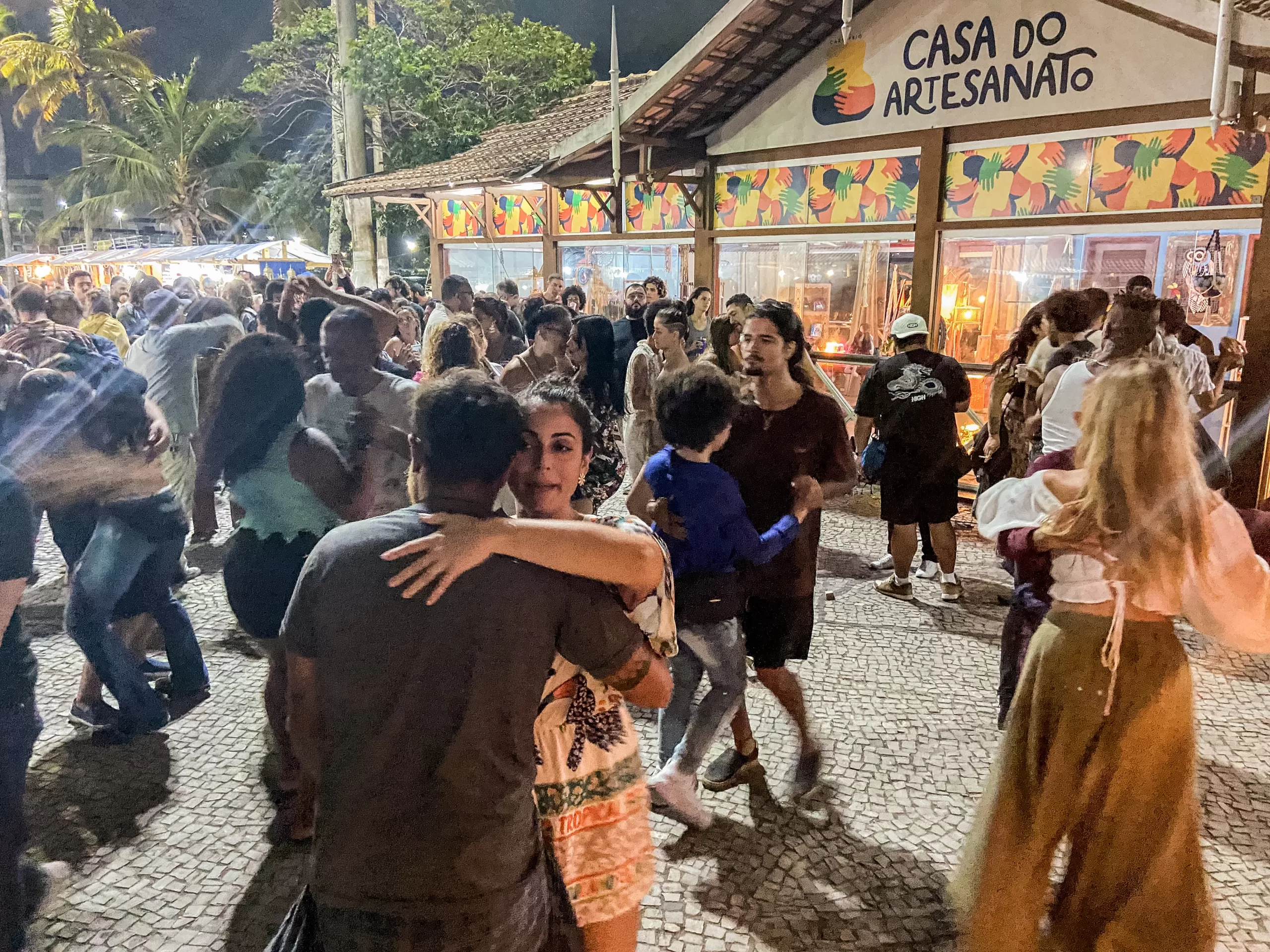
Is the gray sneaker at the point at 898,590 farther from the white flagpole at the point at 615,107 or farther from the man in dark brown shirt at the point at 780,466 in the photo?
the white flagpole at the point at 615,107

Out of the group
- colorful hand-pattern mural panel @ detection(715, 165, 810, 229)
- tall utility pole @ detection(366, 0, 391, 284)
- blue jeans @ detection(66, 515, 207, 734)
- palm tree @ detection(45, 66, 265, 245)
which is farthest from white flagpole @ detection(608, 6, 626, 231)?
palm tree @ detection(45, 66, 265, 245)

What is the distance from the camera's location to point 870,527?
315 inches

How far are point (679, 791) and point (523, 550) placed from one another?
2.14m

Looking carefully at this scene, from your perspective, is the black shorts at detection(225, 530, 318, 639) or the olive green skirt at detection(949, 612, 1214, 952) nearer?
the olive green skirt at detection(949, 612, 1214, 952)

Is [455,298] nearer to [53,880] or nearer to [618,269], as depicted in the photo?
[53,880]

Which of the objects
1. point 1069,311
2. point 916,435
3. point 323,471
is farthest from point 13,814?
point 1069,311

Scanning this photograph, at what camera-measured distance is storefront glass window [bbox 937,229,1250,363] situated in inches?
288

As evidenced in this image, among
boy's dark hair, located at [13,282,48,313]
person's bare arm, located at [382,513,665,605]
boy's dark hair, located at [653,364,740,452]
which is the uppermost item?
boy's dark hair, located at [13,282,48,313]

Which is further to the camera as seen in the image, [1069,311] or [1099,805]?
[1069,311]

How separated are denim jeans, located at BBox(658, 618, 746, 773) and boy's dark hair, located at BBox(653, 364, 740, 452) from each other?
0.73 m

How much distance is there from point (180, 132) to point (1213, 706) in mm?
42524

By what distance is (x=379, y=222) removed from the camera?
23.5 m

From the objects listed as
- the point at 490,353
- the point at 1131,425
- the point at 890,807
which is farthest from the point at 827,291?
Result: the point at 1131,425

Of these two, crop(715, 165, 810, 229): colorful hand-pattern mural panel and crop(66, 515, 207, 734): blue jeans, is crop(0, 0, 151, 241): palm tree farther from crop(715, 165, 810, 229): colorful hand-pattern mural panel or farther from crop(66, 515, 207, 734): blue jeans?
crop(66, 515, 207, 734): blue jeans
